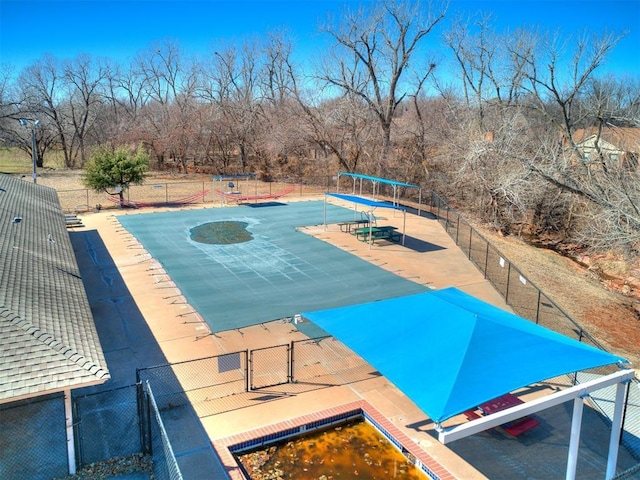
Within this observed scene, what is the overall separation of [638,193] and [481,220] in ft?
49.6

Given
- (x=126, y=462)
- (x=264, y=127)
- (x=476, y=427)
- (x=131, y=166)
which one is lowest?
(x=126, y=462)

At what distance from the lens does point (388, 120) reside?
40906 millimetres

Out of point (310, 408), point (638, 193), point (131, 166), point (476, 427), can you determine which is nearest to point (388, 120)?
point (131, 166)

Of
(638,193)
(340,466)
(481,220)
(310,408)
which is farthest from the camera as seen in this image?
(481,220)

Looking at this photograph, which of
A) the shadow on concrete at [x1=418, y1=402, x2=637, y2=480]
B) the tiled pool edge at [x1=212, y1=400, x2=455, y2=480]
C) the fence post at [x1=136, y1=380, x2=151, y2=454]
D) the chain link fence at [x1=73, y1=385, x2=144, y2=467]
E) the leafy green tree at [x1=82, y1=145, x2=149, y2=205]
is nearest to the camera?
the tiled pool edge at [x1=212, y1=400, x2=455, y2=480]

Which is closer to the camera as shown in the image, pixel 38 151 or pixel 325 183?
pixel 325 183

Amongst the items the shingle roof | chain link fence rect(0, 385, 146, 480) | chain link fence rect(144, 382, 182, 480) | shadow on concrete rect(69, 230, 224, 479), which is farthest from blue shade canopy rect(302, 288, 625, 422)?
the shingle roof

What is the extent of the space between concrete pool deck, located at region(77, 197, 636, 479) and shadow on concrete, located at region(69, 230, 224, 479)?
0.06m

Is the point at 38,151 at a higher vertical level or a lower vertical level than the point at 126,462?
higher

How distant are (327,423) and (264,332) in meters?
4.53

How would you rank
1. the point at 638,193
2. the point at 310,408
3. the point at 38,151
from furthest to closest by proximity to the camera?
the point at 38,151 < the point at 638,193 < the point at 310,408

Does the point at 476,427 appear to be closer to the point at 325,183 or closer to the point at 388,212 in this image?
the point at 388,212

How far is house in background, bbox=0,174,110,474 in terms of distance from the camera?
25.2 feet

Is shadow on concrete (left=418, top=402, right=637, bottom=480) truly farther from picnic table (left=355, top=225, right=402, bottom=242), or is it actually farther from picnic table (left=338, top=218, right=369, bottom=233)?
picnic table (left=338, top=218, right=369, bottom=233)
